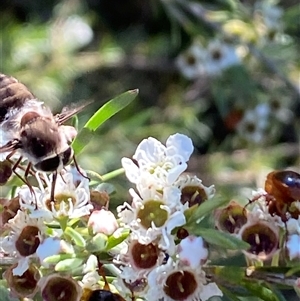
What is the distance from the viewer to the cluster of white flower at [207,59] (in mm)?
2922

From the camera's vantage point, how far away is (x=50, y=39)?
126 inches

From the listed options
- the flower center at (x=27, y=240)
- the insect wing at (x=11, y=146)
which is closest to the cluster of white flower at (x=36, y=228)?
the flower center at (x=27, y=240)

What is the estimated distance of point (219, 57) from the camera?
9.74 feet

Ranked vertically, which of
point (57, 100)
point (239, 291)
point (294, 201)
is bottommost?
point (57, 100)

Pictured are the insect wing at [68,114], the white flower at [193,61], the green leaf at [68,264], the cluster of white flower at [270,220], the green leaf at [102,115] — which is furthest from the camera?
the white flower at [193,61]

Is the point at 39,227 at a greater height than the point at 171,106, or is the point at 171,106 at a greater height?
the point at 39,227

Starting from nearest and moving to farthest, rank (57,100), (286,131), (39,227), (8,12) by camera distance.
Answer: (39,227) < (57,100) < (8,12) < (286,131)

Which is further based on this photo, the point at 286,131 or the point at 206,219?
the point at 286,131

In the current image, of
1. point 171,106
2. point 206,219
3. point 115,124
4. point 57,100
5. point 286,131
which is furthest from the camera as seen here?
point 286,131

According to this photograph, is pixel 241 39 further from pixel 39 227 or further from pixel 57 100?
pixel 39 227

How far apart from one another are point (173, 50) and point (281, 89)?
74 cm

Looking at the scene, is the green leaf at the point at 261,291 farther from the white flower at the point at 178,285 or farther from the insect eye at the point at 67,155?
the insect eye at the point at 67,155

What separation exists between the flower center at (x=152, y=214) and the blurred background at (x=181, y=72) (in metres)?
1.50

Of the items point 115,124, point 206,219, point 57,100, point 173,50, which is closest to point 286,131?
point 173,50
